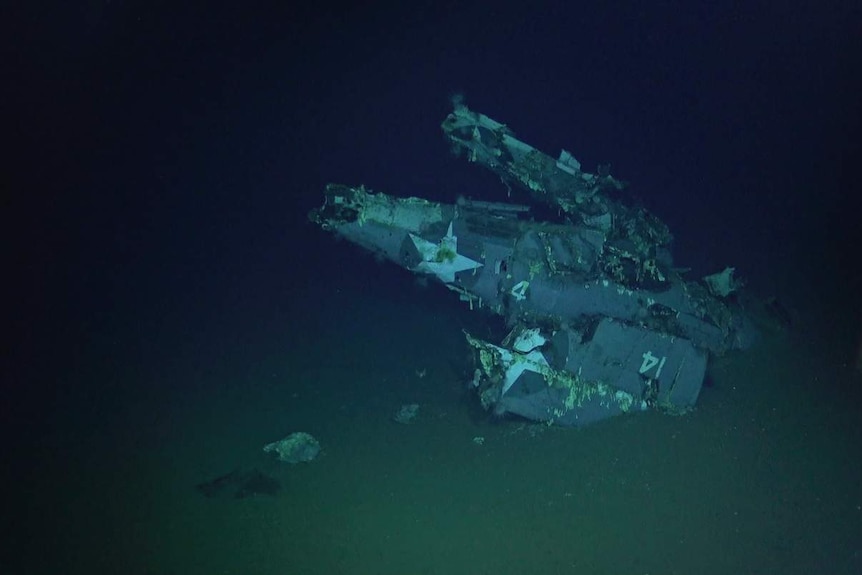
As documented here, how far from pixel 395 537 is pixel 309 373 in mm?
1433

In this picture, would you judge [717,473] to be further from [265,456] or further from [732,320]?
[265,456]

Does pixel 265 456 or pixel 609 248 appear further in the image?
pixel 609 248

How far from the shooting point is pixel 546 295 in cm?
449

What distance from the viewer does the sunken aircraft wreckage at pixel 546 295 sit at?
4.31 m

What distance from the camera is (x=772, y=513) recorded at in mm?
3908

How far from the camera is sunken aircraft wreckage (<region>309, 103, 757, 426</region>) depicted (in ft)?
14.1

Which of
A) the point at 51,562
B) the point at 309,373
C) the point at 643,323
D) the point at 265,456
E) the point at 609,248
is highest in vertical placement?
the point at 609,248

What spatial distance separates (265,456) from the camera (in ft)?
13.4

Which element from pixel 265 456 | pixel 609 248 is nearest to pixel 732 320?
pixel 609 248

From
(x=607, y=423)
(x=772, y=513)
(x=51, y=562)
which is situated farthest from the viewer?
(x=607, y=423)

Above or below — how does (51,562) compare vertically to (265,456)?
below

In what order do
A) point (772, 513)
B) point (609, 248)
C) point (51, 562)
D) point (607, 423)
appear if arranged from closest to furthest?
point (51, 562) → point (772, 513) → point (607, 423) → point (609, 248)

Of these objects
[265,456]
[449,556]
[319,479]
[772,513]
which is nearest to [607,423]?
[772,513]

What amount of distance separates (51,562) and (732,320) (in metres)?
5.42
